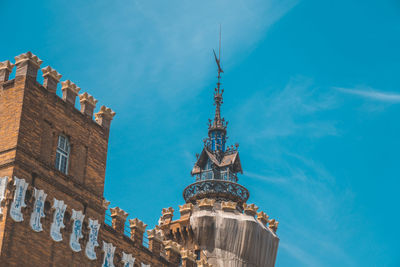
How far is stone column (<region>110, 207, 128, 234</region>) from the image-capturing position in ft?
144

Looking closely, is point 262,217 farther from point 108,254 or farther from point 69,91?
point 69,91

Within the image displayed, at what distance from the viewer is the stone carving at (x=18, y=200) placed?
35.6 m

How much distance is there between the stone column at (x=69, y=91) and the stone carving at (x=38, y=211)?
5990mm

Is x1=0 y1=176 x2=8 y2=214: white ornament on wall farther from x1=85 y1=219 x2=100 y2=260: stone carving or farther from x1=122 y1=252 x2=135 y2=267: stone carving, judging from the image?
x1=122 y1=252 x2=135 y2=267: stone carving

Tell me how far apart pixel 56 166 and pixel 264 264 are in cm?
2381

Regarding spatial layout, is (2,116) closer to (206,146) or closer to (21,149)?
(21,149)

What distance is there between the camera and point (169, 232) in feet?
194

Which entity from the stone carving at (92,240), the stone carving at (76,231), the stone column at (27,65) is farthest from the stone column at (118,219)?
the stone column at (27,65)

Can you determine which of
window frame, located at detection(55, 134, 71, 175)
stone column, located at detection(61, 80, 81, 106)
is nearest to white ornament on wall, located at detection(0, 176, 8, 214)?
window frame, located at detection(55, 134, 71, 175)

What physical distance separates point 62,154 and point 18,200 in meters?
4.65

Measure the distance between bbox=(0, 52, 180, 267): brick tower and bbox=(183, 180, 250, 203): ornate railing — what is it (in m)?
18.3

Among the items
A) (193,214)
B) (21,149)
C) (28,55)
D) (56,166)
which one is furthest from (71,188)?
(193,214)

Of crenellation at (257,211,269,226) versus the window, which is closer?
the window

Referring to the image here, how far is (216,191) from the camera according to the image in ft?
203
